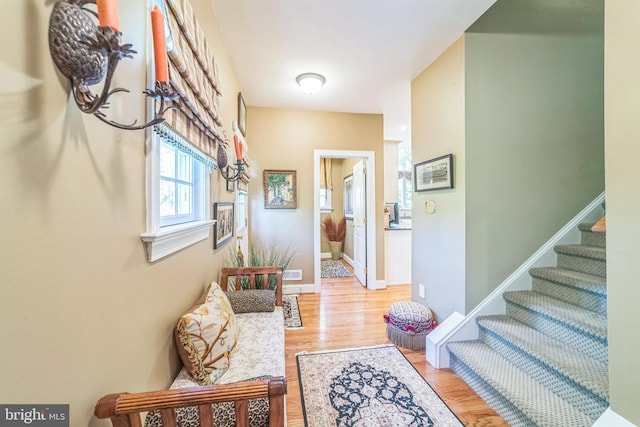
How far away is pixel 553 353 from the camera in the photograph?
160cm

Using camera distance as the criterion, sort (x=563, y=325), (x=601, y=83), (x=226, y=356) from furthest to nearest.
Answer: (x=601, y=83) → (x=563, y=325) → (x=226, y=356)

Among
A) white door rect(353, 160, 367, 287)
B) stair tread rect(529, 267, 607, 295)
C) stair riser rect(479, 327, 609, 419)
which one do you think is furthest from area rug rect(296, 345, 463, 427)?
white door rect(353, 160, 367, 287)

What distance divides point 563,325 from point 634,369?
0.77 m

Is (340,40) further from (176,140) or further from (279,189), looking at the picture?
(279,189)

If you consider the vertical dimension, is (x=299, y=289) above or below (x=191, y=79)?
below

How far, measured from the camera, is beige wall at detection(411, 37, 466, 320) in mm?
2141

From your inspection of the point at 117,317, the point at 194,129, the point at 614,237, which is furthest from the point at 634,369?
the point at 194,129

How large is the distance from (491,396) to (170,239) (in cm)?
209

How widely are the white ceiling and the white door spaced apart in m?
1.26

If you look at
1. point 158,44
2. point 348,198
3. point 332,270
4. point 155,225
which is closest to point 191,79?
point 158,44

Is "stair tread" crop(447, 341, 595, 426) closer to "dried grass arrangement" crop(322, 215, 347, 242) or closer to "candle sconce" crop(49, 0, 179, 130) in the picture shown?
"candle sconce" crop(49, 0, 179, 130)

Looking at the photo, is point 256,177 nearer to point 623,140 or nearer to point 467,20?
point 467,20

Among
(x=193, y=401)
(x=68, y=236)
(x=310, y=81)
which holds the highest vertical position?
(x=310, y=81)

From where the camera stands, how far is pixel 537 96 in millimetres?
2152
